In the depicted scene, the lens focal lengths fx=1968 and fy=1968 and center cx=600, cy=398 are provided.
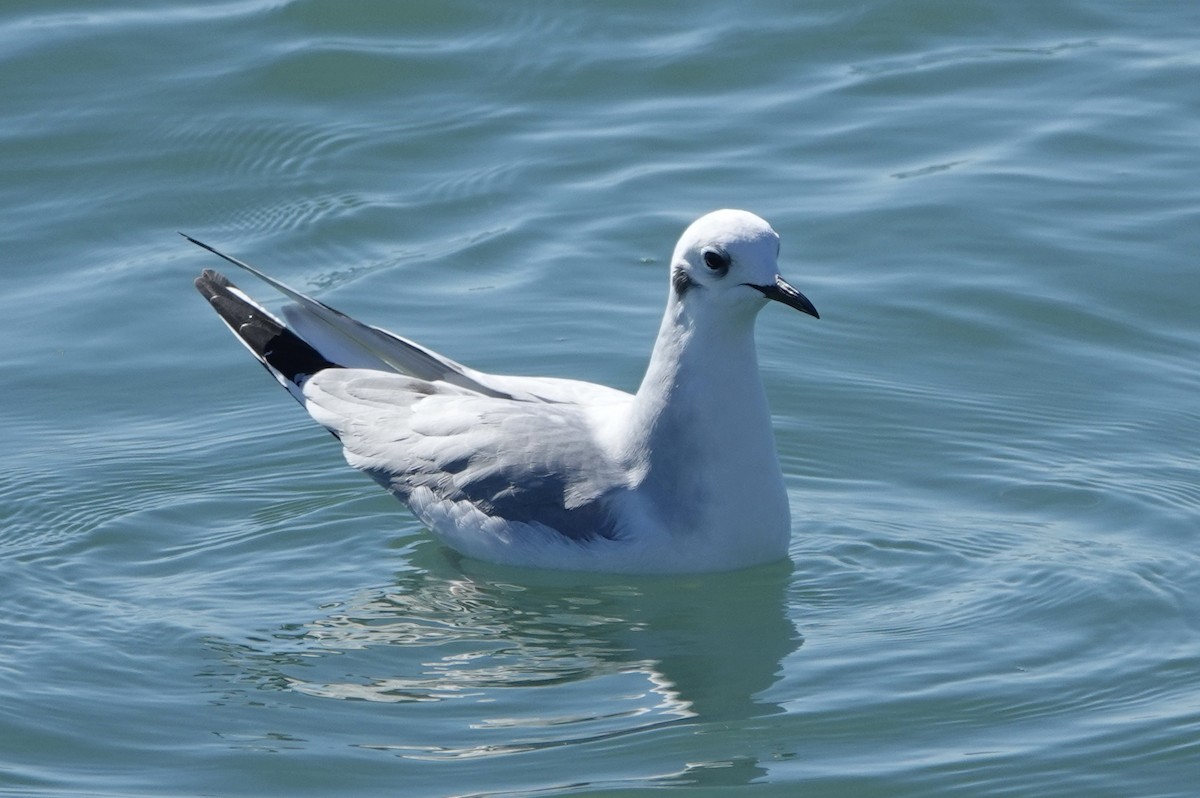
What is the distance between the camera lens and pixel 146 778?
6.49 metres

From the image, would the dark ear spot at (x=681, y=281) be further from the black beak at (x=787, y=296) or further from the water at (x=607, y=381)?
the water at (x=607, y=381)

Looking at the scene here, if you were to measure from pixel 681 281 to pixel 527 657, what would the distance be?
155 centimetres

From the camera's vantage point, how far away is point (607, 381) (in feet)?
32.1

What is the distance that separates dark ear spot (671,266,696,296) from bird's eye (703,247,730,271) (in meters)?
0.17

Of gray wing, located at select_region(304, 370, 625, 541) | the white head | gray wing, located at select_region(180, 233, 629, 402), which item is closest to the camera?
the white head

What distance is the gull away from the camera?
24.8 feet

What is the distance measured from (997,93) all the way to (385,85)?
4.15 meters

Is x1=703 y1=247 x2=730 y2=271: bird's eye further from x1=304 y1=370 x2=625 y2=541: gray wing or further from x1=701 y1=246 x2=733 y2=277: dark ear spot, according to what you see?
x1=304 y1=370 x2=625 y2=541: gray wing

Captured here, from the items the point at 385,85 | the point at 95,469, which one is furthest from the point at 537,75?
the point at 95,469

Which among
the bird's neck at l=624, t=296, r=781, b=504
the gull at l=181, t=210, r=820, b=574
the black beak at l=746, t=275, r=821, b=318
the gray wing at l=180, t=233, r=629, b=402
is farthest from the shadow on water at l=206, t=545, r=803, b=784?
the black beak at l=746, t=275, r=821, b=318

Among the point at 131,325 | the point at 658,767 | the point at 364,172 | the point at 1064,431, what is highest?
the point at 364,172

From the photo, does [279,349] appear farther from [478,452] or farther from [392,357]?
[478,452]

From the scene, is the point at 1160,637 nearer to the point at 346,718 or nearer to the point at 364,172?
the point at 346,718

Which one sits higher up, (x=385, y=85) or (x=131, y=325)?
(x=385, y=85)
